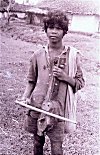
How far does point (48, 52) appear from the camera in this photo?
2.52 meters

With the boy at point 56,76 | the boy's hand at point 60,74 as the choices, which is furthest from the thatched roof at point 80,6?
the boy's hand at point 60,74

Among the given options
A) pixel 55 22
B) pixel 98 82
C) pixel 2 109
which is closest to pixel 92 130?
pixel 2 109

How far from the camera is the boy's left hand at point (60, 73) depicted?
2.35 m

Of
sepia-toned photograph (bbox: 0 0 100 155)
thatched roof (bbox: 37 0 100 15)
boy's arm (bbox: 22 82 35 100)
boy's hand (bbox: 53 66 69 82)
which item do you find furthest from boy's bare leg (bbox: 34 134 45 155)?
thatched roof (bbox: 37 0 100 15)

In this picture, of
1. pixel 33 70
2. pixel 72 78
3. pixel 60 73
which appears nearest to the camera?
pixel 60 73

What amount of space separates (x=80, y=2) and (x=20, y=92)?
26.6 m

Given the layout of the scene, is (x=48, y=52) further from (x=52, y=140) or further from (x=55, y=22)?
(x=52, y=140)

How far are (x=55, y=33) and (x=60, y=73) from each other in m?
0.30

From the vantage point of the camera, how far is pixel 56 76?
2.38 metres

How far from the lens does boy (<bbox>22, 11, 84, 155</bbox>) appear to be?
2.41m

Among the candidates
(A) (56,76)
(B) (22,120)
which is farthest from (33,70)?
(B) (22,120)

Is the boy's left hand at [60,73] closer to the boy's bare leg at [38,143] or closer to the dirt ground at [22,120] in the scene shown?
the boy's bare leg at [38,143]

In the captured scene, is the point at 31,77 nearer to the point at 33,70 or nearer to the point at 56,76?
the point at 33,70

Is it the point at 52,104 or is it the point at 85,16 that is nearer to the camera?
the point at 52,104
